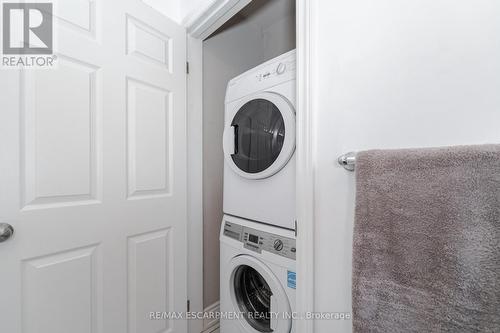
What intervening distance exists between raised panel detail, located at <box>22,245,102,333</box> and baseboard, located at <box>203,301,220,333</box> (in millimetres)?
736

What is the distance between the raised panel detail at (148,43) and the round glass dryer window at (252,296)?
122 cm

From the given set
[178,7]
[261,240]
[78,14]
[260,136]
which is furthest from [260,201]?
[178,7]

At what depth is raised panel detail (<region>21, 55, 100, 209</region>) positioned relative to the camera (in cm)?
77

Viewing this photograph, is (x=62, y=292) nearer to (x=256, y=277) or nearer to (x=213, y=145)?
(x=256, y=277)

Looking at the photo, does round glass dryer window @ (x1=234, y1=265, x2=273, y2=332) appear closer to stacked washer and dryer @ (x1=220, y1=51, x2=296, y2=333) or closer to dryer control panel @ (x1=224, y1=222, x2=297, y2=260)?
stacked washer and dryer @ (x1=220, y1=51, x2=296, y2=333)

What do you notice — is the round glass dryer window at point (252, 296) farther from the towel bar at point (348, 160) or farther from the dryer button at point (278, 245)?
the towel bar at point (348, 160)

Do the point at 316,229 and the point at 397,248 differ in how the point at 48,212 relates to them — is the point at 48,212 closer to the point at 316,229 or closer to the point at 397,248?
the point at 316,229

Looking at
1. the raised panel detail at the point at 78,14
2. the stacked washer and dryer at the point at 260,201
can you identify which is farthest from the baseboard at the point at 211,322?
the raised panel detail at the point at 78,14

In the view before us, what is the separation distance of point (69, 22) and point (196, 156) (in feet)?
2.75

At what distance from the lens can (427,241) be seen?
18.8 inches

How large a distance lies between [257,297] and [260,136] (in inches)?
36.1

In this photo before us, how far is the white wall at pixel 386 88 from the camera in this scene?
0.47 meters

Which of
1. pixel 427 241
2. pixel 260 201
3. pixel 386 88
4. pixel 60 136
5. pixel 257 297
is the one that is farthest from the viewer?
pixel 257 297

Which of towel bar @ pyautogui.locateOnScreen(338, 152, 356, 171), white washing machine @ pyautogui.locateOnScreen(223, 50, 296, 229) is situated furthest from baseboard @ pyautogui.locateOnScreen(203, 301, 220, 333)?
towel bar @ pyautogui.locateOnScreen(338, 152, 356, 171)
